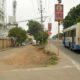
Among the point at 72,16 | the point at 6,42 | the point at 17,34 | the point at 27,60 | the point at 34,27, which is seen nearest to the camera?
the point at 27,60

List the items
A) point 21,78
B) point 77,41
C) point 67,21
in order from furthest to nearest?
point 67,21 < point 77,41 < point 21,78

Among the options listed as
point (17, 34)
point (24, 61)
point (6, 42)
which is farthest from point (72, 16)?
point (24, 61)

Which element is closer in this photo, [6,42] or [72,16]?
[6,42]

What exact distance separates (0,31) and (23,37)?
25.6ft

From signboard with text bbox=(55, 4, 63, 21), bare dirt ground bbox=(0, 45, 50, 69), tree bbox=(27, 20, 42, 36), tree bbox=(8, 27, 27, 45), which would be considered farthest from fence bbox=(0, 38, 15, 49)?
signboard with text bbox=(55, 4, 63, 21)

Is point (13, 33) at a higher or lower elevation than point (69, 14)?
lower

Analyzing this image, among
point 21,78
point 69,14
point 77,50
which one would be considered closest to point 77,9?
point 69,14

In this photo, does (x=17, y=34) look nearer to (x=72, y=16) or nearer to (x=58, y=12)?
(x=72, y=16)

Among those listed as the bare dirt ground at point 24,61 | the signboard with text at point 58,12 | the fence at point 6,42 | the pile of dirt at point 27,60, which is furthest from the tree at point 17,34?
the signboard with text at point 58,12

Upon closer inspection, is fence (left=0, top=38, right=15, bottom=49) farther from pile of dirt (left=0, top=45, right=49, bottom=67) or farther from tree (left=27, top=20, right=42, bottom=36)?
tree (left=27, top=20, right=42, bottom=36)

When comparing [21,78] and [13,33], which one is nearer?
[21,78]

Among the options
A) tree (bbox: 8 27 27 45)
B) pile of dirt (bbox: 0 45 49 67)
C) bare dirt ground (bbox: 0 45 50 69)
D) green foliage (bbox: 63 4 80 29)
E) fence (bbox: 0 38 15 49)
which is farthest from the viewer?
green foliage (bbox: 63 4 80 29)

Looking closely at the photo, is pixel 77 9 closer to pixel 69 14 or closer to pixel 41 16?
pixel 69 14

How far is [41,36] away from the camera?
74.4 meters
